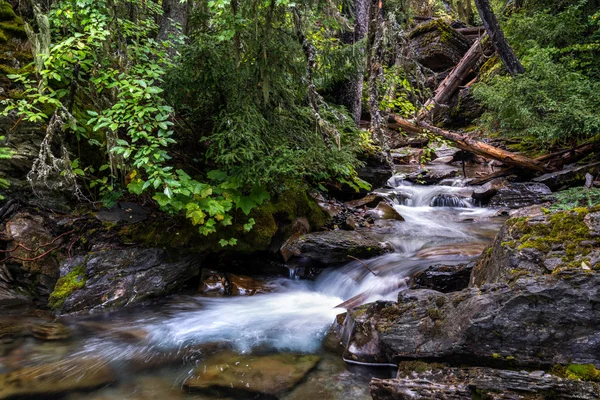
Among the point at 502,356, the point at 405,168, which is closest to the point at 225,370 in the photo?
the point at 502,356

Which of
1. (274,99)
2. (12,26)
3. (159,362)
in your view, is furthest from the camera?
(12,26)

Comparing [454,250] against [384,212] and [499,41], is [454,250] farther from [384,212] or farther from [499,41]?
[499,41]

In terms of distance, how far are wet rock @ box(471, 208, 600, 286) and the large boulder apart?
743mm

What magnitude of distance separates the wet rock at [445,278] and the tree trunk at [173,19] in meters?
4.96

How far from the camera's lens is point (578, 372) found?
2.30 m

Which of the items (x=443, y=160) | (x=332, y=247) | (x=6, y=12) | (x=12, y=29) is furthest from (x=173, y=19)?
(x=443, y=160)

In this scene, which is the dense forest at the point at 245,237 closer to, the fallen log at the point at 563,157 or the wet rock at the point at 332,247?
the wet rock at the point at 332,247

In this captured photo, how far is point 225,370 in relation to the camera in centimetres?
351

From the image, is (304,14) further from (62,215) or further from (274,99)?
(62,215)

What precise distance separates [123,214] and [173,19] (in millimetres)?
3141

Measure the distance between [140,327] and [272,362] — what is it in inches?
74.8

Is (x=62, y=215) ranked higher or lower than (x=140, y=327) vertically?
higher

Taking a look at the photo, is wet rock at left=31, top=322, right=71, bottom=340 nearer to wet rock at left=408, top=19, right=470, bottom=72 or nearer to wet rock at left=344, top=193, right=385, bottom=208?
wet rock at left=344, top=193, right=385, bottom=208

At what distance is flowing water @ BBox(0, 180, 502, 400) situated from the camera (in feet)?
10.9
